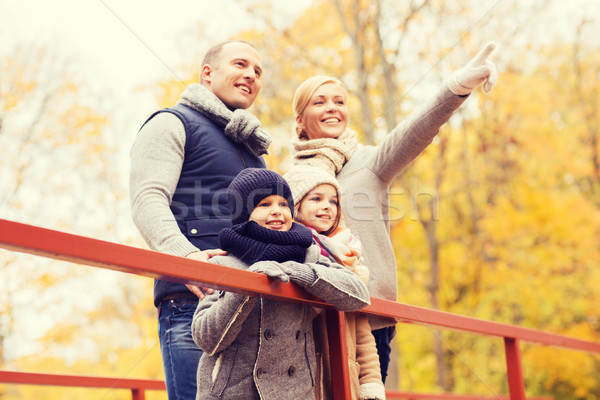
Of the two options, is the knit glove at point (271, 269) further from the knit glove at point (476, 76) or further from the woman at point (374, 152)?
the knit glove at point (476, 76)

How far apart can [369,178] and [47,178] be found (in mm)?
10097

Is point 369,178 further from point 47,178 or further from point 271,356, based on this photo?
point 47,178

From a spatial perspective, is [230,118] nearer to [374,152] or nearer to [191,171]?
[191,171]

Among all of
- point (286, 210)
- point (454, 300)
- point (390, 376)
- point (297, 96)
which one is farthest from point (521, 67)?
point (286, 210)

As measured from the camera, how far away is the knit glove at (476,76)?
9.18 ft

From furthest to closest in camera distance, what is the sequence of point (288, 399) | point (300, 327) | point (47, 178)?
point (47, 178)
point (300, 327)
point (288, 399)

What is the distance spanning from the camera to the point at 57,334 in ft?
43.2

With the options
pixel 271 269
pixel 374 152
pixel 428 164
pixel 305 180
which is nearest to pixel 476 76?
pixel 374 152

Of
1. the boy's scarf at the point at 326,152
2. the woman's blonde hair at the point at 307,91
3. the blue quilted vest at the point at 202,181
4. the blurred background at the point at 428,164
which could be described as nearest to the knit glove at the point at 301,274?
the blue quilted vest at the point at 202,181

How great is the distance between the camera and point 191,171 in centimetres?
263

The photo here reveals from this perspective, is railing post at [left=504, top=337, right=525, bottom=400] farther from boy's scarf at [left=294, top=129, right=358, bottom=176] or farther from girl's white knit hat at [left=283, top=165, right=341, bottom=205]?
girl's white knit hat at [left=283, top=165, right=341, bottom=205]

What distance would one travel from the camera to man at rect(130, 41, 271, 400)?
2.36m

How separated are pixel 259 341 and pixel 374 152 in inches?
54.1

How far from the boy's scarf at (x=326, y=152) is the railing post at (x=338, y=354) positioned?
931 millimetres
